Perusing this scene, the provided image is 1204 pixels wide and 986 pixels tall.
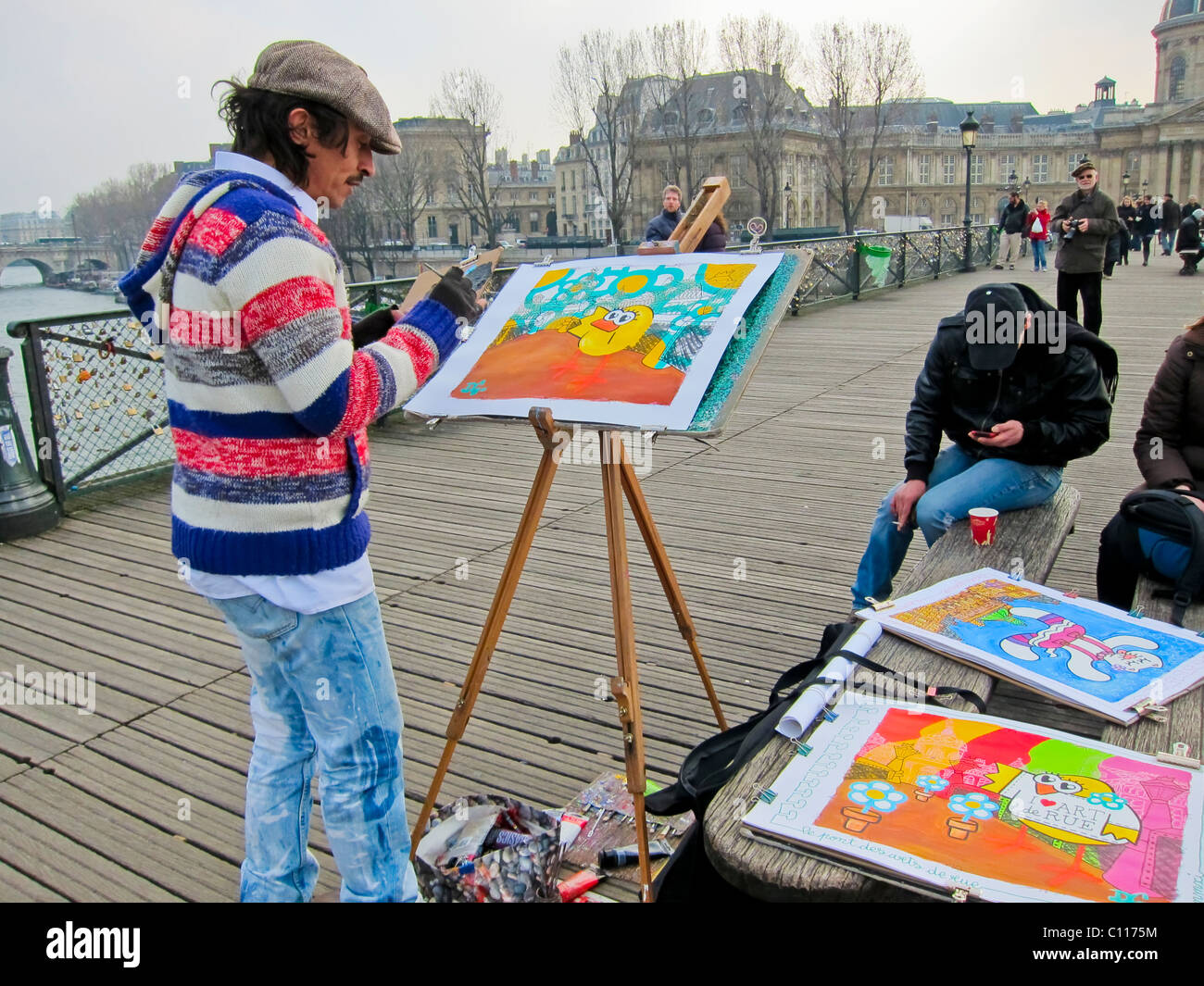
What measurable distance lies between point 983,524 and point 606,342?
1.72 m

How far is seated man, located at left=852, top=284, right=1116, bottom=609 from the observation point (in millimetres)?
3885

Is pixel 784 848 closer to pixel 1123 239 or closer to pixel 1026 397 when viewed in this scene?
pixel 1026 397

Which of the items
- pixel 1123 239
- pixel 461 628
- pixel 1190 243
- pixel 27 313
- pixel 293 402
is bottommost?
pixel 461 628

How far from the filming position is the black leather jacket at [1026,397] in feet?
12.9

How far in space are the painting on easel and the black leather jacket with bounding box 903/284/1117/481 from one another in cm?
158

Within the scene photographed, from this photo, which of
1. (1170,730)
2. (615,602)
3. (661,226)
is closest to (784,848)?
(615,602)

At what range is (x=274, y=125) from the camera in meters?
1.90

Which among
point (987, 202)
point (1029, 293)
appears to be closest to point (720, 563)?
point (1029, 293)

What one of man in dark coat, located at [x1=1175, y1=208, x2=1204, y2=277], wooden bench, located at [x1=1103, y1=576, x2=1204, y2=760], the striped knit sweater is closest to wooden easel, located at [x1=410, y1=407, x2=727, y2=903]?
the striped knit sweater

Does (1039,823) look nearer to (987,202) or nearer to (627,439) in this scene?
(627,439)

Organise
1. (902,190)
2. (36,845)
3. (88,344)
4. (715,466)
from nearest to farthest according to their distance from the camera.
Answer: (36,845), (88,344), (715,466), (902,190)

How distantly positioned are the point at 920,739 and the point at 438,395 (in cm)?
159

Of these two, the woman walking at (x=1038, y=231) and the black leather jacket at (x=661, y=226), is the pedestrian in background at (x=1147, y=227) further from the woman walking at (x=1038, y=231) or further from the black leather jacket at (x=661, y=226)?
the black leather jacket at (x=661, y=226)

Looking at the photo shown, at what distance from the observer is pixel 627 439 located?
296 cm
